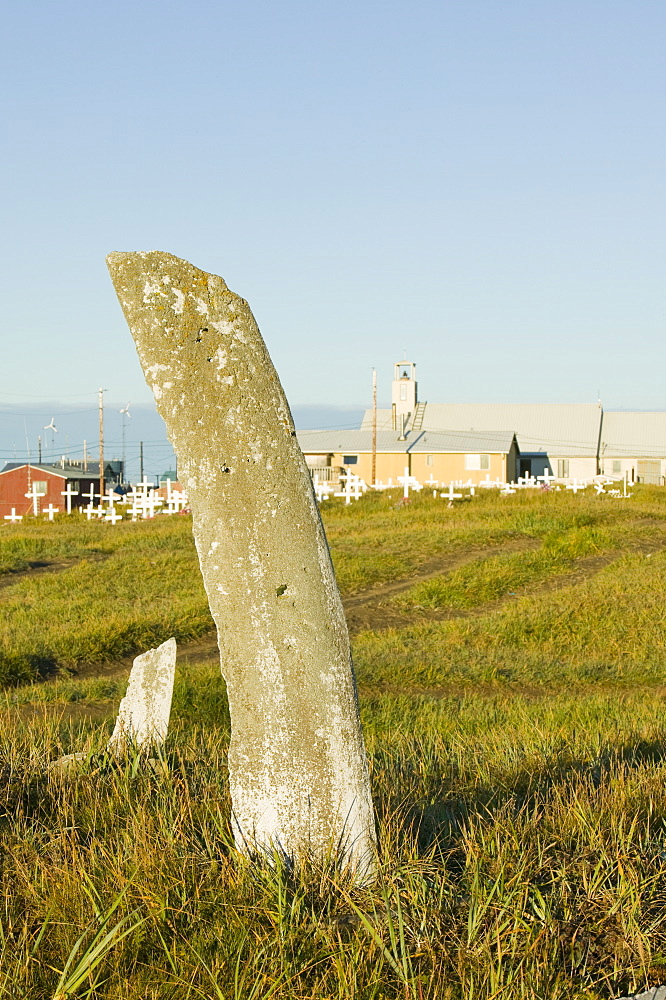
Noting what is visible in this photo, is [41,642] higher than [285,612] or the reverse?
the reverse

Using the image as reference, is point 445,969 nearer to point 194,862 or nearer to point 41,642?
point 194,862

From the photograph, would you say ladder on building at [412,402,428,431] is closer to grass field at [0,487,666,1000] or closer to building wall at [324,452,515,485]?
building wall at [324,452,515,485]

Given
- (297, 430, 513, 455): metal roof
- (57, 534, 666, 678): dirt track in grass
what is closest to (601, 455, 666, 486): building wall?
(297, 430, 513, 455): metal roof

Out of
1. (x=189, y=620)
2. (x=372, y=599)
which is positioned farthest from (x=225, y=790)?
(x=372, y=599)

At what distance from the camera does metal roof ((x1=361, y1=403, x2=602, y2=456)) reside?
61844mm

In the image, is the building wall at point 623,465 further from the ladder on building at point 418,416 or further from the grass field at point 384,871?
the grass field at point 384,871

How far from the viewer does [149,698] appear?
5934 mm

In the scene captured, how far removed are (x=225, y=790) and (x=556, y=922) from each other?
178 centimetres

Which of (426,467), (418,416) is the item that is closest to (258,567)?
(426,467)

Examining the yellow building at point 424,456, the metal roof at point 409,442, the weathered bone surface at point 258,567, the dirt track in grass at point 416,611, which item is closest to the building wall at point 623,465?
the yellow building at point 424,456

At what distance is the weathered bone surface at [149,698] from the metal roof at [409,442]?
4685 centimetres

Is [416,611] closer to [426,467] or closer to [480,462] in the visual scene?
[480,462]

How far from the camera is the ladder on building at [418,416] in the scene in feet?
200

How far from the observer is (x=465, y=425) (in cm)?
6188
